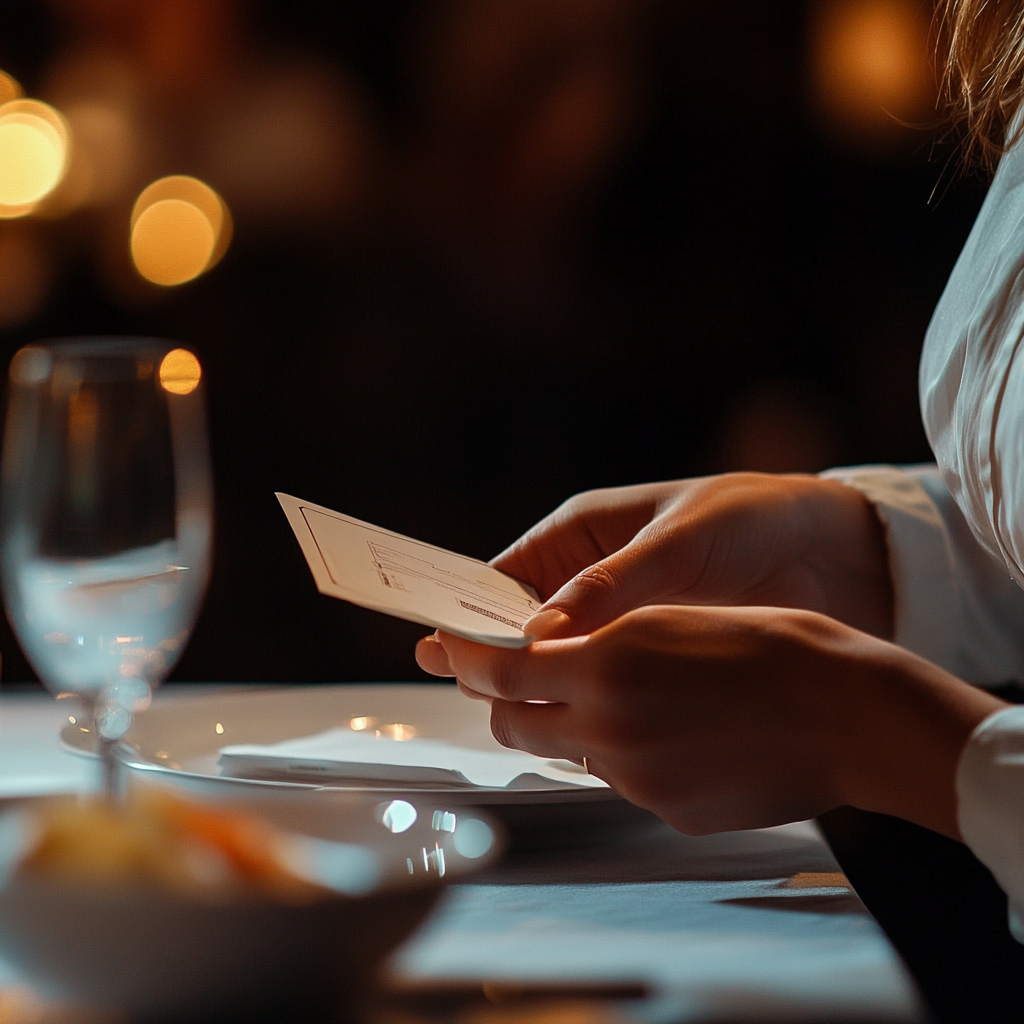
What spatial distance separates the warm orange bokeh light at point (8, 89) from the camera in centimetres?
185

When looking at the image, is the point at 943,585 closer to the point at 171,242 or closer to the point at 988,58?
the point at 988,58

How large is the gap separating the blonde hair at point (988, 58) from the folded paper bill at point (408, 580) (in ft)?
1.31

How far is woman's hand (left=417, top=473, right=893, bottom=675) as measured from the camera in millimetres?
687

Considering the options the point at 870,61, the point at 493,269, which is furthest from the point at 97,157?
the point at 870,61

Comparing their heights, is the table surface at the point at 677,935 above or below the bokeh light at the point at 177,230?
below

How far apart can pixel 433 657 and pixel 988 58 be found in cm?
49

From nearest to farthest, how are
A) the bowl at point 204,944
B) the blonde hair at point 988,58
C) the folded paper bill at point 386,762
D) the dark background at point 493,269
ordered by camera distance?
1. the bowl at point 204,944
2. the folded paper bill at point 386,762
3. the blonde hair at point 988,58
4. the dark background at point 493,269

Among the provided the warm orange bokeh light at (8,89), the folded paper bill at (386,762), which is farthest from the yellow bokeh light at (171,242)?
the folded paper bill at (386,762)

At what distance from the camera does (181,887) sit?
23cm

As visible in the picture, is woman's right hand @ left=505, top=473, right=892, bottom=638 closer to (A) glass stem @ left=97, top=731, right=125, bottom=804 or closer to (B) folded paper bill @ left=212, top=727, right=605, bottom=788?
(B) folded paper bill @ left=212, top=727, right=605, bottom=788

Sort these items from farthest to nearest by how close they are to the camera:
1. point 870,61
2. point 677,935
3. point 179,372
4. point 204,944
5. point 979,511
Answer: point 870,61, point 979,511, point 179,372, point 677,935, point 204,944

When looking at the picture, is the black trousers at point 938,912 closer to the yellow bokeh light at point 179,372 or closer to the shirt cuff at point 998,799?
the shirt cuff at point 998,799

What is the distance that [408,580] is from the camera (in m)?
0.49

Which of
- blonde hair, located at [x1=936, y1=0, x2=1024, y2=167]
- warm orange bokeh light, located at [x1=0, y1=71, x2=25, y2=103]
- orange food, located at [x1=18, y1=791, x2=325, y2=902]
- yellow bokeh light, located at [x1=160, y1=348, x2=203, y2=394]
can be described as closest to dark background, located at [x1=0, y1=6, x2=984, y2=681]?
warm orange bokeh light, located at [x1=0, y1=71, x2=25, y2=103]
